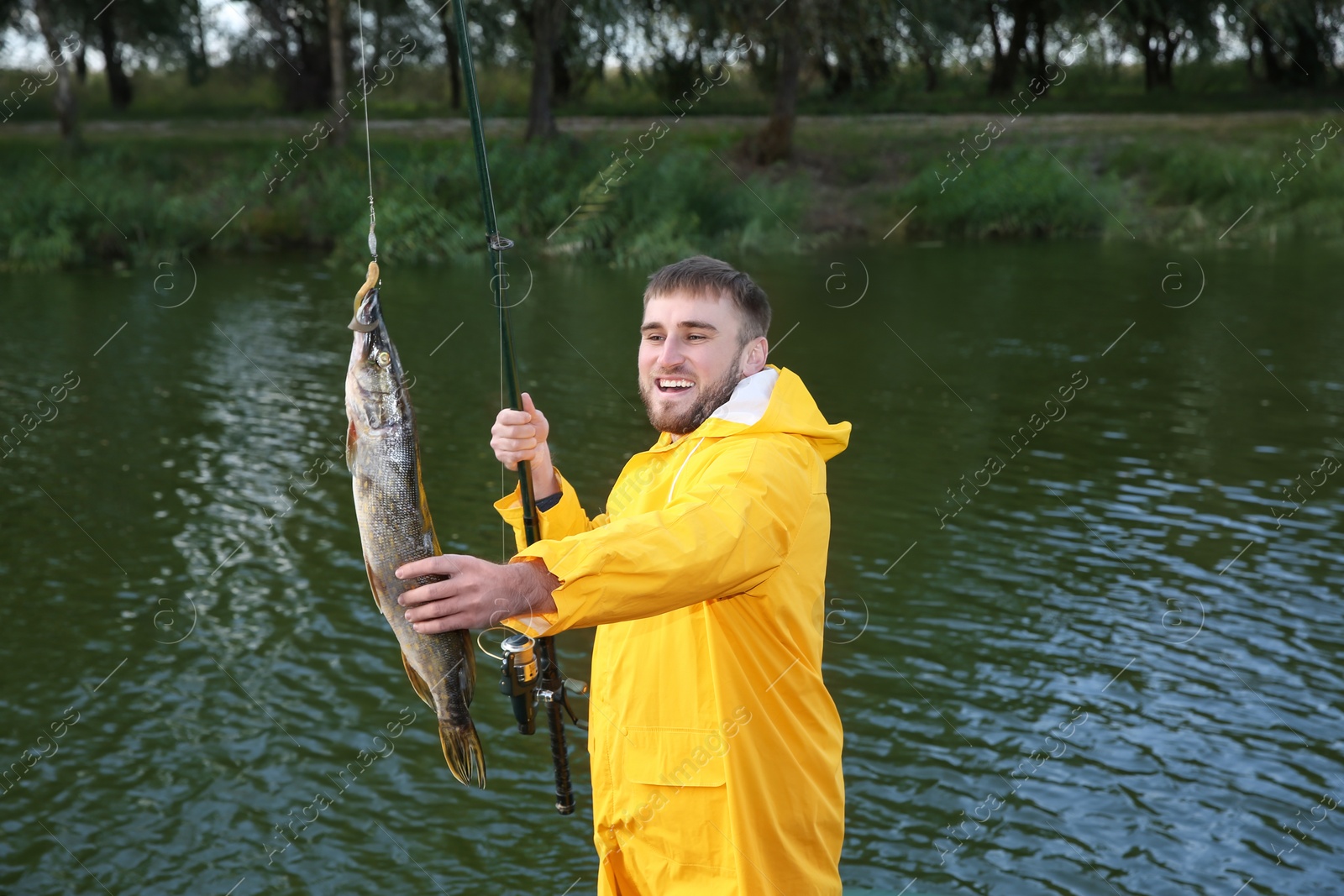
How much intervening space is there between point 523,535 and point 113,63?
4052cm

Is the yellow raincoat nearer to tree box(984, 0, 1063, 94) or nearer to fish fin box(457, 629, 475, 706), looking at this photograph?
fish fin box(457, 629, 475, 706)

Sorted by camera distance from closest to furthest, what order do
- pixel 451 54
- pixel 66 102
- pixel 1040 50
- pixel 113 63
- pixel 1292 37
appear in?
pixel 66 102 → pixel 451 54 → pixel 1292 37 → pixel 113 63 → pixel 1040 50

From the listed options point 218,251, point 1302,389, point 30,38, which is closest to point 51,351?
point 218,251

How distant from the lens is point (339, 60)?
29.0 meters

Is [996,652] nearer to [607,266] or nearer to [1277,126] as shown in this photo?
[607,266]

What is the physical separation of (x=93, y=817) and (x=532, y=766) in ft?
7.17

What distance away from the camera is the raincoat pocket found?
2969 mm

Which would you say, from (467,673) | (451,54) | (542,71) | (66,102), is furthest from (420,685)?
(451,54)

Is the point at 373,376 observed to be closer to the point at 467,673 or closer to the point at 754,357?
the point at 467,673

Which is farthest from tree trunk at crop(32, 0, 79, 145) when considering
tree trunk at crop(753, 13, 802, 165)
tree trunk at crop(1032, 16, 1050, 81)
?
tree trunk at crop(1032, 16, 1050, 81)

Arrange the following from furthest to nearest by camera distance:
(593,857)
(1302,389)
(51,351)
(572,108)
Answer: (572,108)
(51,351)
(1302,389)
(593,857)

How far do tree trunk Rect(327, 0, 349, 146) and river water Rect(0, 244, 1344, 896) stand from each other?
42.9ft

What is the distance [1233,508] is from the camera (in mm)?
10578

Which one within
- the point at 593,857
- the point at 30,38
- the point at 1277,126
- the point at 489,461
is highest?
the point at 30,38
